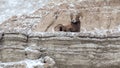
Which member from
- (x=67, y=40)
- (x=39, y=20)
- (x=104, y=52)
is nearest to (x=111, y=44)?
(x=104, y=52)

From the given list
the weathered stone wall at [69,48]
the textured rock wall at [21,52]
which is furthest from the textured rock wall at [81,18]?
the weathered stone wall at [69,48]

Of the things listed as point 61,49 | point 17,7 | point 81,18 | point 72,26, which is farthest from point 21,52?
point 17,7

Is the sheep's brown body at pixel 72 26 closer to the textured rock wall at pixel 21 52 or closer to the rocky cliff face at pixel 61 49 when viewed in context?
the rocky cliff face at pixel 61 49

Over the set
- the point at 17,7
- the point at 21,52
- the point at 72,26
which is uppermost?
the point at 17,7

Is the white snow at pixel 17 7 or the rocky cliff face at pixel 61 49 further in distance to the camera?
the white snow at pixel 17 7

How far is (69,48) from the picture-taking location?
16.7 metres

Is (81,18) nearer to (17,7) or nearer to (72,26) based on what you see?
(72,26)

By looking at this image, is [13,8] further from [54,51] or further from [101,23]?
[54,51]

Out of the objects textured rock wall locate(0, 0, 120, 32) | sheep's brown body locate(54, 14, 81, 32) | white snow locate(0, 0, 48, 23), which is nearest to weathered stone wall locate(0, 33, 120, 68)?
textured rock wall locate(0, 0, 120, 32)

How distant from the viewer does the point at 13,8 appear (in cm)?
2422

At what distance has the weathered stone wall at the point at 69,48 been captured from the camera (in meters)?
16.4

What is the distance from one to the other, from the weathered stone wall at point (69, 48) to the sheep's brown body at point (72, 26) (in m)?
2.53

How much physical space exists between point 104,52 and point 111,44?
47 cm

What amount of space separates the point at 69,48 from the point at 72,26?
340cm
